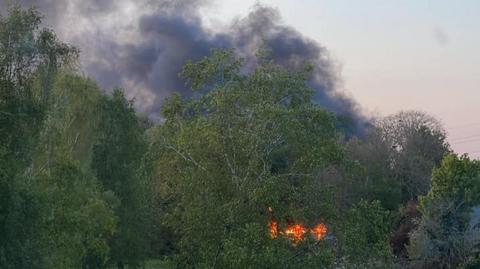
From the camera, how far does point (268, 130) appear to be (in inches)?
828

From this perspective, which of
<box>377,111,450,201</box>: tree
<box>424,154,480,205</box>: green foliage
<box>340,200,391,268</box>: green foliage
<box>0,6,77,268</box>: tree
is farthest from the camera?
<box>377,111,450,201</box>: tree

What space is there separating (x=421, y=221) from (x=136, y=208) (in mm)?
14571

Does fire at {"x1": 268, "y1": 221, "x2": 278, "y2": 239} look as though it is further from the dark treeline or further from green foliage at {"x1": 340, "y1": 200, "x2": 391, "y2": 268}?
green foliage at {"x1": 340, "y1": 200, "x2": 391, "y2": 268}

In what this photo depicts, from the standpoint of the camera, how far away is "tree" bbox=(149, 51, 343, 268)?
19859 mm

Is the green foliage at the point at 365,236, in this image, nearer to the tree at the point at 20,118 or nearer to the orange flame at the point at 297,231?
the orange flame at the point at 297,231

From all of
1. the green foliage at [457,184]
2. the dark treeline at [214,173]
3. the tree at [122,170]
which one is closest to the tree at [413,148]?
the green foliage at [457,184]

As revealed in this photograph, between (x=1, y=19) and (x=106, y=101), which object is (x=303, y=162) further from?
(x=106, y=101)

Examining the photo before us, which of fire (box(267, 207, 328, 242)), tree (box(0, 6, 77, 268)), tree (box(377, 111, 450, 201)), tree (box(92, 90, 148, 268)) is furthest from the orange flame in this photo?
tree (box(377, 111, 450, 201))

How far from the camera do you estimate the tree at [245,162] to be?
65.2 ft

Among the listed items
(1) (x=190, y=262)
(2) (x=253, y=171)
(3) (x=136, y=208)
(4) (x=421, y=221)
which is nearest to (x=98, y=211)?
(1) (x=190, y=262)

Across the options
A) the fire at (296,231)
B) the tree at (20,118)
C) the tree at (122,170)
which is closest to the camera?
the tree at (20,118)

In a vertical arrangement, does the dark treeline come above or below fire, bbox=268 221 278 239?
above

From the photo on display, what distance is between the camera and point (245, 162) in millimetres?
20875

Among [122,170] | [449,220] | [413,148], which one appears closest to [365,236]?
[449,220]
